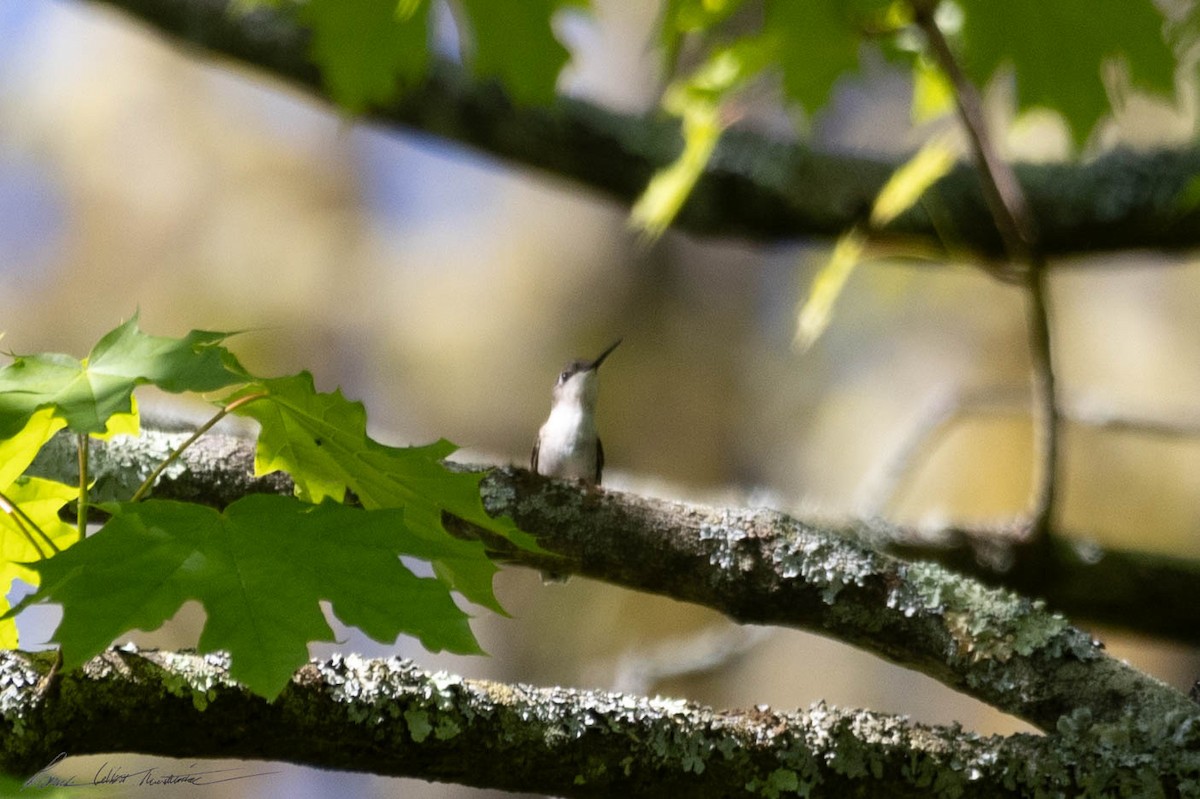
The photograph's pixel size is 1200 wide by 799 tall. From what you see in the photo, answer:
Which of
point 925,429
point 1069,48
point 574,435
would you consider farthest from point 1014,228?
point 574,435

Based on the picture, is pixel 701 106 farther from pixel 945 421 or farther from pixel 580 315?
pixel 580 315

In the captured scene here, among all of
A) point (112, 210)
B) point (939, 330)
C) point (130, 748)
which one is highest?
point (130, 748)

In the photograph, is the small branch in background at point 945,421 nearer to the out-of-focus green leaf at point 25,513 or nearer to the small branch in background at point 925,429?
the small branch in background at point 925,429

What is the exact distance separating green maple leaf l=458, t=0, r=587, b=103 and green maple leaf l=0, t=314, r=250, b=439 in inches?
54.2

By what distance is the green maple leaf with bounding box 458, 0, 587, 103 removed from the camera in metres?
2.51

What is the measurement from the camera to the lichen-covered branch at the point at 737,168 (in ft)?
12.1

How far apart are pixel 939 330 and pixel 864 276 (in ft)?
2.48

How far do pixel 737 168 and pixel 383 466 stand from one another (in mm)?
2636

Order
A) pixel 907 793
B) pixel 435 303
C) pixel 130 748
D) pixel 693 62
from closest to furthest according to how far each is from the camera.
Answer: pixel 130 748 → pixel 907 793 → pixel 693 62 → pixel 435 303

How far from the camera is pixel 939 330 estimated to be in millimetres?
8906

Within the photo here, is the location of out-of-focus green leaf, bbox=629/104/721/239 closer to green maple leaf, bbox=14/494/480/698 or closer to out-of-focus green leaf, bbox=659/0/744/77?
out-of-focus green leaf, bbox=659/0/744/77

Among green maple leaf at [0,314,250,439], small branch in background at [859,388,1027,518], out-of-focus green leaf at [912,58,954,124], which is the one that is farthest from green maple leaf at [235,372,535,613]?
small branch in background at [859,388,1027,518]

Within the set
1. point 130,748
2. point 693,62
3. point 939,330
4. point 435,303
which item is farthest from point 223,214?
point 130,748

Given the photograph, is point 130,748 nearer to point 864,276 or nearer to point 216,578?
point 216,578
